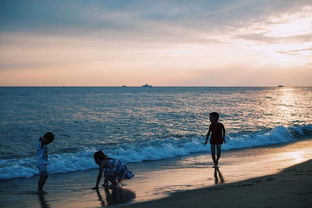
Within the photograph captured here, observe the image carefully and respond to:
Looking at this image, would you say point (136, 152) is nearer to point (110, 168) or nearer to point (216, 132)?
point (216, 132)

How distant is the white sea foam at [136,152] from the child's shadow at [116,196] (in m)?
4.12

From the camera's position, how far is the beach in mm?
5926

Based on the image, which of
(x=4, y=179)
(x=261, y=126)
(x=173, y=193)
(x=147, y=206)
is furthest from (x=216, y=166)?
(x=261, y=126)

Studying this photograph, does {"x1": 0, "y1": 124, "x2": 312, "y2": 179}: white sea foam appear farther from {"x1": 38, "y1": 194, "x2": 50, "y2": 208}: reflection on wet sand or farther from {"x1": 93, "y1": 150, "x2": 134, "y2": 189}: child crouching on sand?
{"x1": 93, "y1": 150, "x2": 134, "y2": 189}: child crouching on sand

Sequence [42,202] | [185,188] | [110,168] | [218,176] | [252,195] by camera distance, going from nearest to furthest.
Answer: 1. [252,195]
2. [42,202]
3. [185,188]
4. [110,168]
5. [218,176]

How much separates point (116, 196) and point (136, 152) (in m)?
6.97

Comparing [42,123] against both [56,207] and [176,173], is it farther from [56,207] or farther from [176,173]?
[56,207]

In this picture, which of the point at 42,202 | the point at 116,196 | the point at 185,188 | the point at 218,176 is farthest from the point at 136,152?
the point at 42,202

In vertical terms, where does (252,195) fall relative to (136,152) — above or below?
above

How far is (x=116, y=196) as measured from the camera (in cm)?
712

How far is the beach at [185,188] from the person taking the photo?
593 centimetres

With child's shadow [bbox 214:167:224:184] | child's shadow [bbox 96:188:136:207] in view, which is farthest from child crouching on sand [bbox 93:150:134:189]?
child's shadow [bbox 214:167:224:184]

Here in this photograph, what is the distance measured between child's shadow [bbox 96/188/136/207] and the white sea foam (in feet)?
13.5

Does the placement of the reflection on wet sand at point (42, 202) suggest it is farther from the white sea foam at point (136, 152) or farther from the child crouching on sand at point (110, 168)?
the white sea foam at point (136, 152)
